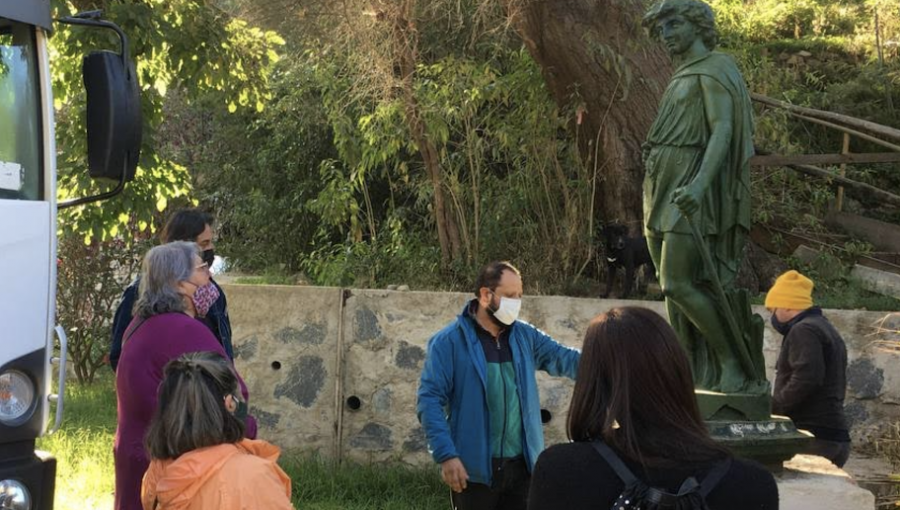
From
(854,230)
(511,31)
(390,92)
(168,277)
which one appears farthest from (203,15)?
(854,230)

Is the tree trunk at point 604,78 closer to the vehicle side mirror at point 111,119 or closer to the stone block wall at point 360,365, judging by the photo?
the stone block wall at point 360,365

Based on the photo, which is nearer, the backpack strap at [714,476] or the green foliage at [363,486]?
the backpack strap at [714,476]

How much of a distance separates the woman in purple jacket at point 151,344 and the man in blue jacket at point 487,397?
886 millimetres

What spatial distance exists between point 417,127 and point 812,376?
486 cm

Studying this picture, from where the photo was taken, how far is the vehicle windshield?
3975 mm

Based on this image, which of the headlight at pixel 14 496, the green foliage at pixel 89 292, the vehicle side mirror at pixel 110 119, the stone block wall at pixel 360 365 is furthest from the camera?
the green foliage at pixel 89 292

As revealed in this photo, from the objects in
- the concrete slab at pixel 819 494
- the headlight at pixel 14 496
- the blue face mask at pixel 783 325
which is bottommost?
the concrete slab at pixel 819 494

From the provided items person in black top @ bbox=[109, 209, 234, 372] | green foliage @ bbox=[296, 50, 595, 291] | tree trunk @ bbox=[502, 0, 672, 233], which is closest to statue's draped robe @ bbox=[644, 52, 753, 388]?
person in black top @ bbox=[109, 209, 234, 372]

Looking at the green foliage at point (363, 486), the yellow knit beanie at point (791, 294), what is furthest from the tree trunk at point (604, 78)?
the yellow knit beanie at point (791, 294)

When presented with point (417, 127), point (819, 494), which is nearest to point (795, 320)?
point (819, 494)

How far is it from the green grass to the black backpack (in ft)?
14.5

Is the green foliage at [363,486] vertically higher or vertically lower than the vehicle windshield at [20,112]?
lower

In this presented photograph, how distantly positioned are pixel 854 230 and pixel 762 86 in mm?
1907

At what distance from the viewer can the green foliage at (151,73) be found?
7.77m
